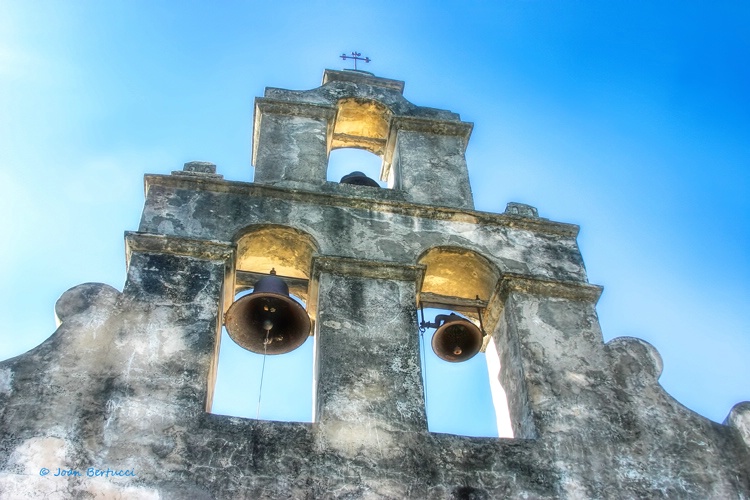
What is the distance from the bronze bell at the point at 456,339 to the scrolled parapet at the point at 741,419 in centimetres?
200

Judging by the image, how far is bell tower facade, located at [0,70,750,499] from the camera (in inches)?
221

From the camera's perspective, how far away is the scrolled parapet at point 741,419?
6.38 metres

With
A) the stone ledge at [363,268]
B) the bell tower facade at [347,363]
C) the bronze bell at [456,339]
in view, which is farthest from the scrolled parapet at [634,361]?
the stone ledge at [363,268]

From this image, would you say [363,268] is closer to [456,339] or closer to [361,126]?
[456,339]

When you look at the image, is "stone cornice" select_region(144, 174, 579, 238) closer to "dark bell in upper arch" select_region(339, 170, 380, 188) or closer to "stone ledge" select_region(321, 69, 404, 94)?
"dark bell in upper arch" select_region(339, 170, 380, 188)

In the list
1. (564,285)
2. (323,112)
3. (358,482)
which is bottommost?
(358,482)

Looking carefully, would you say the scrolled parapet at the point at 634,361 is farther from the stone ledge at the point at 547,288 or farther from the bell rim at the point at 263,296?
the bell rim at the point at 263,296

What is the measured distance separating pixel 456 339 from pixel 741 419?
228 centimetres

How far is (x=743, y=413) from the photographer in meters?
6.48

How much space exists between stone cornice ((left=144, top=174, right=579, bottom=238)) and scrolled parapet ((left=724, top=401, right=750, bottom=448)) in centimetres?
227

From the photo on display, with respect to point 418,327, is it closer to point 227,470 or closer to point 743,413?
point 227,470

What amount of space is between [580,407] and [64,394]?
3.66 m

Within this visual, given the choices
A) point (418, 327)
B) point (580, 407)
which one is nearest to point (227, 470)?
point (418, 327)

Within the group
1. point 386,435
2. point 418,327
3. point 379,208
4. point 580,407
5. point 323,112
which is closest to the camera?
point 386,435
